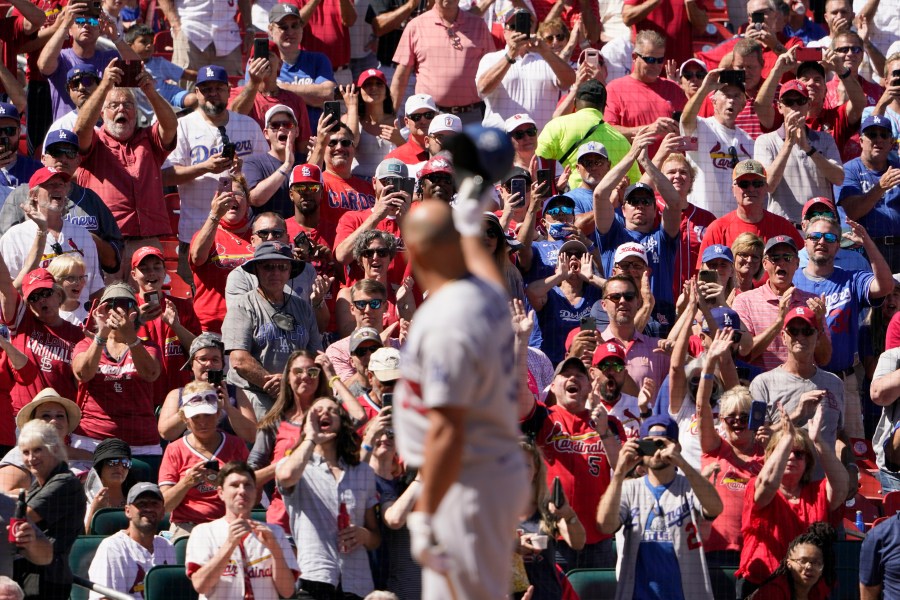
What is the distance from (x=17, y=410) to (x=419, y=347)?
4957mm

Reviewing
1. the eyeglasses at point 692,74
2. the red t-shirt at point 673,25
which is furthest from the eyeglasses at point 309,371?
the red t-shirt at point 673,25

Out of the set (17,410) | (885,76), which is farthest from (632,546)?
(885,76)

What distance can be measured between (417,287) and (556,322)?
86 cm

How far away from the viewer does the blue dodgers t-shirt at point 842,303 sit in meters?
10.6

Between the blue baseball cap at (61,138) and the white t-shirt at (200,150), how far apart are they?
0.98m

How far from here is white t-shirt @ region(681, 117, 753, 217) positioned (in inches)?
472

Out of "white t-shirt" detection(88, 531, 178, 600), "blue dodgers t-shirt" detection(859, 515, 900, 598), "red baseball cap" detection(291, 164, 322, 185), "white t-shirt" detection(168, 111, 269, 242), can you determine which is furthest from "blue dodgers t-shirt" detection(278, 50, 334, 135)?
"blue dodgers t-shirt" detection(859, 515, 900, 598)

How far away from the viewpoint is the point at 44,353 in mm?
9297

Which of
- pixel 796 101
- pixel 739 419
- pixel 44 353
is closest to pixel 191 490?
pixel 44 353

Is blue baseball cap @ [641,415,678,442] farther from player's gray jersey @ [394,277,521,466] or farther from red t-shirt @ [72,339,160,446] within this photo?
player's gray jersey @ [394,277,521,466]

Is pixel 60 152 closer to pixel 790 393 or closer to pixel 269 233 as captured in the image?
pixel 269 233

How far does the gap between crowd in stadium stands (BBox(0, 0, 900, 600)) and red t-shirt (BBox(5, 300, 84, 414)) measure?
0.02m

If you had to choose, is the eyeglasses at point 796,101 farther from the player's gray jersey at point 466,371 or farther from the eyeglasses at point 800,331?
the player's gray jersey at point 466,371

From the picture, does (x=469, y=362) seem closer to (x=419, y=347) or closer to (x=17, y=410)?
(x=419, y=347)
